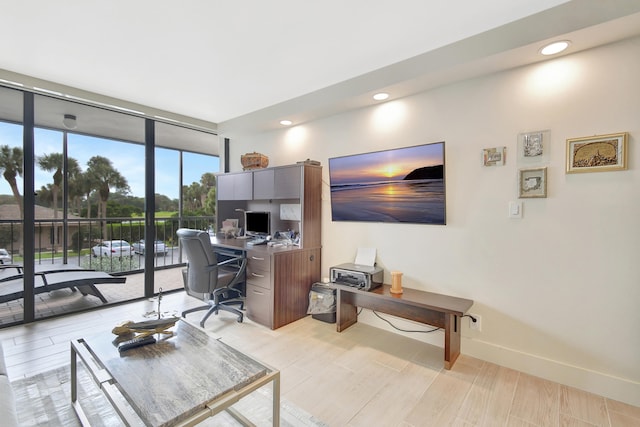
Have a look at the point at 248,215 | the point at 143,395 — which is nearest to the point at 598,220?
the point at 143,395

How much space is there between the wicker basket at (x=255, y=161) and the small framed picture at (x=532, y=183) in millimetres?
2849

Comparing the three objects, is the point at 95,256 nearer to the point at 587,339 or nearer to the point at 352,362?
the point at 352,362

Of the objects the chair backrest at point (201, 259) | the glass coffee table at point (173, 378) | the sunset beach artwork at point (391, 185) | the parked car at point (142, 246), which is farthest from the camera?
the parked car at point (142, 246)

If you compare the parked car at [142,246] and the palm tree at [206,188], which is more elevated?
the palm tree at [206,188]

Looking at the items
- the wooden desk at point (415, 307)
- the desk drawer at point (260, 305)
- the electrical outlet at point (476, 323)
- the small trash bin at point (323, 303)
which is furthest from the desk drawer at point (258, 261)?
the electrical outlet at point (476, 323)

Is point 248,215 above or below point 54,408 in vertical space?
above

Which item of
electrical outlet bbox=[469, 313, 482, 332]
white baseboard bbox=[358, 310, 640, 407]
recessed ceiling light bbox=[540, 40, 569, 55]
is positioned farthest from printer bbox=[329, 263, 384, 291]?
recessed ceiling light bbox=[540, 40, 569, 55]

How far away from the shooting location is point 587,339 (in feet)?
6.41

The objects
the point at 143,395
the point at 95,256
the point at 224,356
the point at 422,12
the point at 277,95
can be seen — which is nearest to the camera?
the point at 143,395

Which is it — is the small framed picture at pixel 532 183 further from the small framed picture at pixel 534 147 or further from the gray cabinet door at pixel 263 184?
the gray cabinet door at pixel 263 184

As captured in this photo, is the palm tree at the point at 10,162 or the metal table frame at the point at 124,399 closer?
the metal table frame at the point at 124,399

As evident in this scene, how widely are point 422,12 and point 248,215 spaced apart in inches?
118

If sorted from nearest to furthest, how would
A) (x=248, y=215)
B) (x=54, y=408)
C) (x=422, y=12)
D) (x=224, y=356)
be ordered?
(x=224, y=356), (x=54, y=408), (x=422, y=12), (x=248, y=215)

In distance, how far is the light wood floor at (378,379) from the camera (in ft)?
5.65
